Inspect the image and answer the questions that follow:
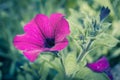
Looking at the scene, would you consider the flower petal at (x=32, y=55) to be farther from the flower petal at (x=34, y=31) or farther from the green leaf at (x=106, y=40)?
the green leaf at (x=106, y=40)

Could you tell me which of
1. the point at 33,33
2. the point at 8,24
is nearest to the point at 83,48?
the point at 33,33

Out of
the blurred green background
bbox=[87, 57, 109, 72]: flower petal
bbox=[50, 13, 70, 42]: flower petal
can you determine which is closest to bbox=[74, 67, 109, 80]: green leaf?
bbox=[87, 57, 109, 72]: flower petal

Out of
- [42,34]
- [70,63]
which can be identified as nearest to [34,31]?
[42,34]

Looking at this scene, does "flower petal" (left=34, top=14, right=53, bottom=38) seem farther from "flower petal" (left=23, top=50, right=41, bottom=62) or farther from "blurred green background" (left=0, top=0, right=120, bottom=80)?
"blurred green background" (left=0, top=0, right=120, bottom=80)

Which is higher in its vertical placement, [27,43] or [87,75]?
[27,43]

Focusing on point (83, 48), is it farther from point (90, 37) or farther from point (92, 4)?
point (92, 4)

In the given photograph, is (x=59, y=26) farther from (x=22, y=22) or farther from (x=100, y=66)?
(x=22, y=22)

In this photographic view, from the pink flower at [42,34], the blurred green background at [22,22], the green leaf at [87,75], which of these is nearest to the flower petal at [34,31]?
the pink flower at [42,34]
